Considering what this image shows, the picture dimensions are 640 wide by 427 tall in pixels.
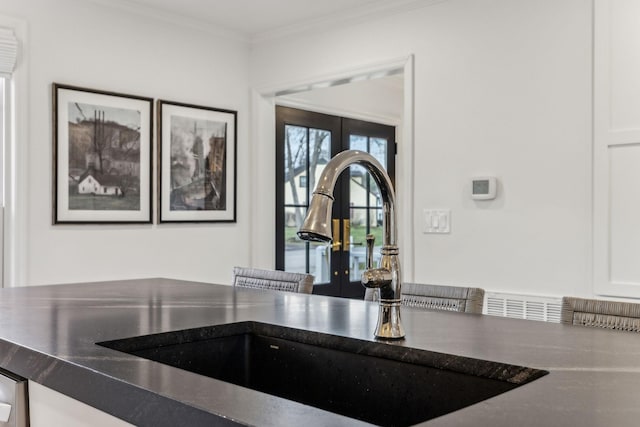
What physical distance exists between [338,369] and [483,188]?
7.56 ft

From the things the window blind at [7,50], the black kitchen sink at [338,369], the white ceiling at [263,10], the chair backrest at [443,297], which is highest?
the white ceiling at [263,10]

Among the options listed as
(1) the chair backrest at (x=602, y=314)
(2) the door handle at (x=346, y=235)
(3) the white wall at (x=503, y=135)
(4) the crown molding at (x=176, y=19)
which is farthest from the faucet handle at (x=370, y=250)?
(2) the door handle at (x=346, y=235)

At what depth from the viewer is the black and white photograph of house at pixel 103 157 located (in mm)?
3738

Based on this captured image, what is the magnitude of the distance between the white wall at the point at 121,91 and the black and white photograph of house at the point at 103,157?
0.43 feet

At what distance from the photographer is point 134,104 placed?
4.01 meters

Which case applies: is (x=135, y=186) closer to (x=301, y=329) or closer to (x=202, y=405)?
(x=301, y=329)

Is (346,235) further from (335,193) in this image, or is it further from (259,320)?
(259,320)

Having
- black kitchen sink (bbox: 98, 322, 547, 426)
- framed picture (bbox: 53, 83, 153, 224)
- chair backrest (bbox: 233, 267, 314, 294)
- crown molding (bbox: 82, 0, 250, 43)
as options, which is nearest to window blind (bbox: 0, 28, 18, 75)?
framed picture (bbox: 53, 83, 153, 224)

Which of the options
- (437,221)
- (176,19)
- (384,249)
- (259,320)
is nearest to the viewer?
(384,249)

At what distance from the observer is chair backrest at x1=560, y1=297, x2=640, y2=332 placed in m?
1.53

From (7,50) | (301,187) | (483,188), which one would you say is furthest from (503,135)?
(7,50)

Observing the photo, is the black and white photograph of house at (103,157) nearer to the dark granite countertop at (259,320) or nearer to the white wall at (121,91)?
the white wall at (121,91)

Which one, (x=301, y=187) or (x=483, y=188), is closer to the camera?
(x=483, y=188)

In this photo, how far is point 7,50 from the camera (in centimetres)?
344
